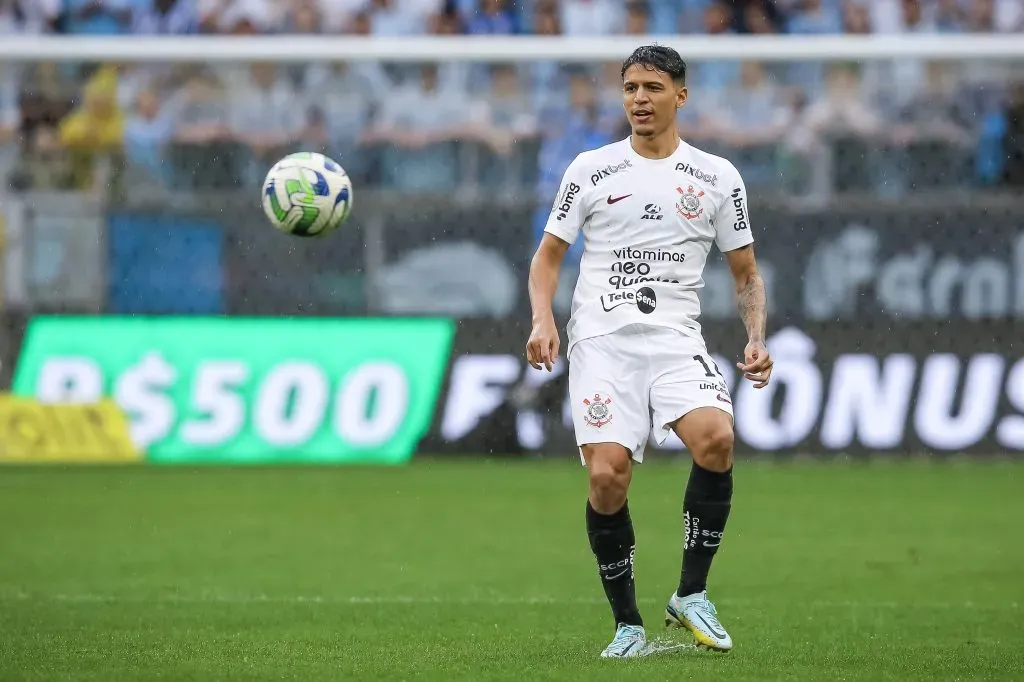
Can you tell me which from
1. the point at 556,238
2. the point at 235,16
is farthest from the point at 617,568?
the point at 235,16

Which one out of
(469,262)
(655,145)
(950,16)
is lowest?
(469,262)

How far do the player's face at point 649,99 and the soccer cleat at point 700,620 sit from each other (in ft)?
5.69

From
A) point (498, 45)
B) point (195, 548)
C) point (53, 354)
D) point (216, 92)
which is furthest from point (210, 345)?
point (195, 548)

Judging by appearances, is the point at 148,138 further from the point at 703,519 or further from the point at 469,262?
the point at 703,519

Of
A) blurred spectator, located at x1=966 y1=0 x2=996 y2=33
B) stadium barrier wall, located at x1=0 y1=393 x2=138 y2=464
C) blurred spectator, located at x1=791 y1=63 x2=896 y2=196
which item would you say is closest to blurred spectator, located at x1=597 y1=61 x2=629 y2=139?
blurred spectator, located at x1=791 y1=63 x2=896 y2=196

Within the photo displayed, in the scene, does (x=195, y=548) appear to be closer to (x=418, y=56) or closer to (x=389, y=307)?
(x=389, y=307)

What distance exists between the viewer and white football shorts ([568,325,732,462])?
6352 mm

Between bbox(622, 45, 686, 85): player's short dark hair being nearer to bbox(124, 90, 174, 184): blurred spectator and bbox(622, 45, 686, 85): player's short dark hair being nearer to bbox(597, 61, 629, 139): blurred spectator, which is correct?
bbox(597, 61, 629, 139): blurred spectator

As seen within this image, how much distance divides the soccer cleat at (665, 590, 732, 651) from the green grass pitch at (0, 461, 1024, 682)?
0.07 metres

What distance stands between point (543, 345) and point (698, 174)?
915 mm

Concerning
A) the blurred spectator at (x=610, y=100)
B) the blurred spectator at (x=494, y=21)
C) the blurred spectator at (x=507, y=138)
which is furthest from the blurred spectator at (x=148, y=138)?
the blurred spectator at (x=610, y=100)

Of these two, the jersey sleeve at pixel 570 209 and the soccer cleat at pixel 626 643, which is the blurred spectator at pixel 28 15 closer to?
the jersey sleeve at pixel 570 209

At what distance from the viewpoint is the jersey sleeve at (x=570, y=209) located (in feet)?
21.5

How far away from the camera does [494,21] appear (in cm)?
1602
